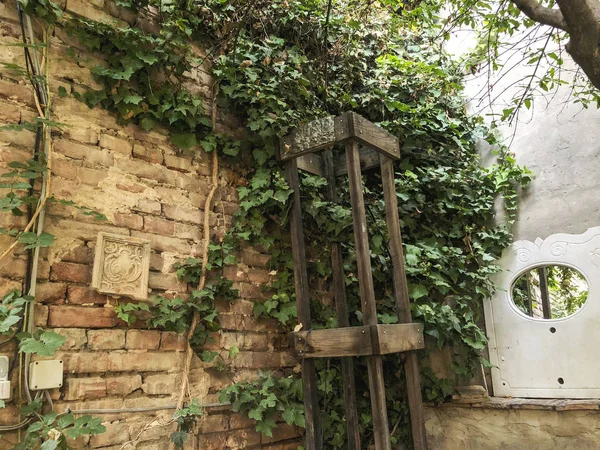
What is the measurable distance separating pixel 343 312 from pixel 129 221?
1.38 m

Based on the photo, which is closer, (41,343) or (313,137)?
(41,343)

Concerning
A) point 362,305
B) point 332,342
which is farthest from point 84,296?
point 362,305

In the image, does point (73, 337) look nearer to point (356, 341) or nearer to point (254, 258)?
point (254, 258)

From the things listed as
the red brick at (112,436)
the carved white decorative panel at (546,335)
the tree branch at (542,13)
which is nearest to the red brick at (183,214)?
the red brick at (112,436)

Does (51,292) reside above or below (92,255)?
below

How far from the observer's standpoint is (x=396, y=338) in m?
2.40

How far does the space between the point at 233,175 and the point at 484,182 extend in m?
2.00

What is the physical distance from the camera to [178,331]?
2.27m

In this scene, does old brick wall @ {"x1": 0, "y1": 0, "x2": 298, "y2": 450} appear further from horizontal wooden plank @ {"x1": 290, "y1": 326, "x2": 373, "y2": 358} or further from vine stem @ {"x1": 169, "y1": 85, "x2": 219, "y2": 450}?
horizontal wooden plank @ {"x1": 290, "y1": 326, "x2": 373, "y2": 358}

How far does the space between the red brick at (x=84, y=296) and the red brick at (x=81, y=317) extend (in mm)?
27

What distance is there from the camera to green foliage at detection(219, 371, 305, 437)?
2.39m

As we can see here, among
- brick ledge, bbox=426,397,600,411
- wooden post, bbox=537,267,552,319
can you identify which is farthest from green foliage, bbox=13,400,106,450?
wooden post, bbox=537,267,552,319

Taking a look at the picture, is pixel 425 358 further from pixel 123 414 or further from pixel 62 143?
pixel 62 143

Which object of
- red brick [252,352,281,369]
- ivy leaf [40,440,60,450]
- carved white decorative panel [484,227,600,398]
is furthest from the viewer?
carved white decorative panel [484,227,600,398]
